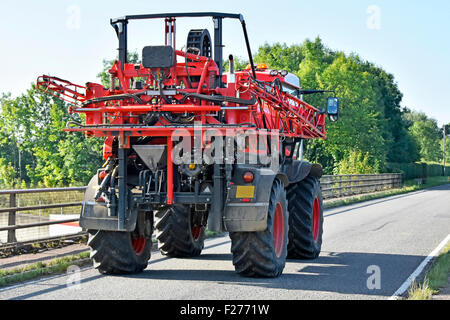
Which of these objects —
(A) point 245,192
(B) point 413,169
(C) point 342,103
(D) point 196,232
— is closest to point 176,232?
(D) point 196,232

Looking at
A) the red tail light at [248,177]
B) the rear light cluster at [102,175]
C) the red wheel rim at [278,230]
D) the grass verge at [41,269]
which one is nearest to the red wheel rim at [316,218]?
the red wheel rim at [278,230]

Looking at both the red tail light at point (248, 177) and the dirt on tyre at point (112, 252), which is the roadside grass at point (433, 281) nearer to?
the red tail light at point (248, 177)

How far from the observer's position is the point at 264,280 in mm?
8445

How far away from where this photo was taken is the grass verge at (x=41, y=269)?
844 cm

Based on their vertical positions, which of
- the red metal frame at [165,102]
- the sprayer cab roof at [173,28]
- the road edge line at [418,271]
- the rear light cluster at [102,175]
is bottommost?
the road edge line at [418,271]

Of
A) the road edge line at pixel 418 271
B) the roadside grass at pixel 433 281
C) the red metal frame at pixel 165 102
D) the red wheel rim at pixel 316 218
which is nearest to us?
the roadside grass at pixel 433 281

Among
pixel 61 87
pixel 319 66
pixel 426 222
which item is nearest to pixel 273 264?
pixel 61 87

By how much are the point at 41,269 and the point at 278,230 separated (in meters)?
3.48

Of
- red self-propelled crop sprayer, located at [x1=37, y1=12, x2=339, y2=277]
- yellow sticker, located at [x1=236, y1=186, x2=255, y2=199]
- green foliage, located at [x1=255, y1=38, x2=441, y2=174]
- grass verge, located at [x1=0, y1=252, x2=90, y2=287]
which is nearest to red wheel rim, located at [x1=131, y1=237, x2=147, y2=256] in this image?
red self-propelled crop sprayer, located at [x1=37, y1=12, x2=339, y2=277]

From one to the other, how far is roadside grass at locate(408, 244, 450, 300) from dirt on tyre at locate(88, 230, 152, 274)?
12.4 ft

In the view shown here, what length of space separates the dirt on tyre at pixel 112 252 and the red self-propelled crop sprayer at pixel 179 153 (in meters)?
0.01

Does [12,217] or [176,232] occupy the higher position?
[12,217]

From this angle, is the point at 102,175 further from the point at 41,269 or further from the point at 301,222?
the point at 301,222

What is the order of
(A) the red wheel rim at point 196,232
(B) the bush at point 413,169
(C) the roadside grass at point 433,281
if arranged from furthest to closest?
1. (B) the bush at point 413,169
2. (A) the red wheel rim at point 196,232
3. (C) the roadside grass at point 433,281
